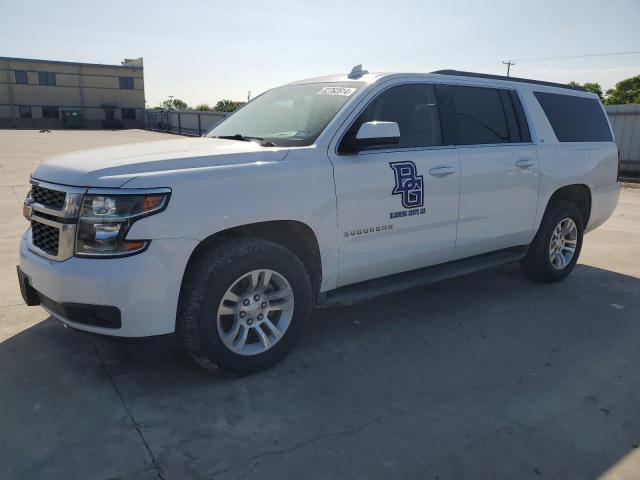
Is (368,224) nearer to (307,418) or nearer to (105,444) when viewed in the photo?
(307,418)

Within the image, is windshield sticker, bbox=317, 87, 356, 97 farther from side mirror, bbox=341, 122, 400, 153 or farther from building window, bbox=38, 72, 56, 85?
building window, bbox=38, 72, 56, 85

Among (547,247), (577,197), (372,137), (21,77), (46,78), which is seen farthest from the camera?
(46,78)

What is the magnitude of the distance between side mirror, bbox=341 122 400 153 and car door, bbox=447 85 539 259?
38.0 inches

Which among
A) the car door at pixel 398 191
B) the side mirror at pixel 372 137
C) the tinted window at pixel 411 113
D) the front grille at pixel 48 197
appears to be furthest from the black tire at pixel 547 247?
the front grille at pixel 48 197

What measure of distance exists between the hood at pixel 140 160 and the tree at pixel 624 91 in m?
54.9

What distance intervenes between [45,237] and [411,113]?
2.73 meters

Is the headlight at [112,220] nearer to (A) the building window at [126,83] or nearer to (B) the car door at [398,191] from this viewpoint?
(B) the car door at [398,191]

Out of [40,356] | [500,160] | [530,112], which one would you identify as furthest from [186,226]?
[530,112]

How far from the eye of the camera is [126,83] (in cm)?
5709

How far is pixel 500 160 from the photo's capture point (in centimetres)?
444

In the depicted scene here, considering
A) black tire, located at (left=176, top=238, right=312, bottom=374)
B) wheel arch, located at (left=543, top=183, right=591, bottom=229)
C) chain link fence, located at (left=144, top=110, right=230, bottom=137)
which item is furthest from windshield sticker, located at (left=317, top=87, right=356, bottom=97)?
chain link fence, located at (left=144, top=110, right=230, bottom=137)

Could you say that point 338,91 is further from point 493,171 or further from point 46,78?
point 46,78

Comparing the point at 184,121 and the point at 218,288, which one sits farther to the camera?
the point at 184,121

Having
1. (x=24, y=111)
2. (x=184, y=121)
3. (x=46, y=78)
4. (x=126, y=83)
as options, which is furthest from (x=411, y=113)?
(x=126, y=83)
